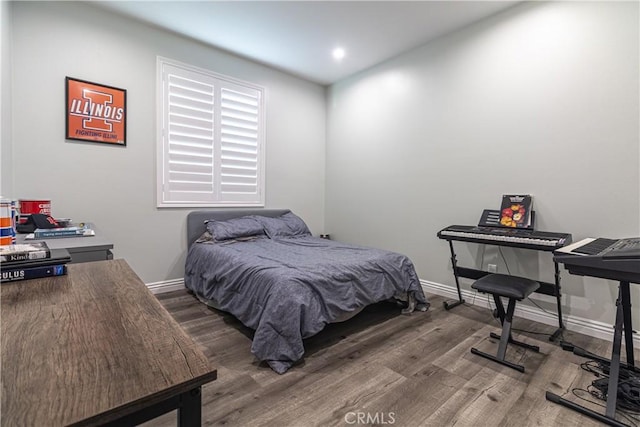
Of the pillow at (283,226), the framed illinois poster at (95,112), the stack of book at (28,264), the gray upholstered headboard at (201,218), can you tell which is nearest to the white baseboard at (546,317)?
the pillow at (283,226)

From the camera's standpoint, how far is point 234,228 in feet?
11.7

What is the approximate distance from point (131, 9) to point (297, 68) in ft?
6.41

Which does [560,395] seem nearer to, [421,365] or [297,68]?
[421,365]

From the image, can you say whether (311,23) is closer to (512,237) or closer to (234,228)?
(234,228)

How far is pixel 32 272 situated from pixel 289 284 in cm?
133

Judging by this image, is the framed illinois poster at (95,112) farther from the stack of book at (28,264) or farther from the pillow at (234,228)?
the stack of book at (28,264)

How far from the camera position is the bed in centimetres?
201

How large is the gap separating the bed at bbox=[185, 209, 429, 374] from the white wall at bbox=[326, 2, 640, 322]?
994mm

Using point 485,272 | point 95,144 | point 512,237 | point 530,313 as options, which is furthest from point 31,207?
point 530,313

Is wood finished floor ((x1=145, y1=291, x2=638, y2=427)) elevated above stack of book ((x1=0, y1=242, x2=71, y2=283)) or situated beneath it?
situated beneath

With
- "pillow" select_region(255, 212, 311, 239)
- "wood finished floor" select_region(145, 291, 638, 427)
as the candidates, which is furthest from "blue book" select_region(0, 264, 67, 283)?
"pillow" select_region(255, 212, 311, 239)

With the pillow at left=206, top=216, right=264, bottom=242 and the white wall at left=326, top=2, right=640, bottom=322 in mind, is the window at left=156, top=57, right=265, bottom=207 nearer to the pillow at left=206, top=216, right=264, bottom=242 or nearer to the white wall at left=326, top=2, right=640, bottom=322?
the pillow at left=206, top=216, right=264, bottom=242

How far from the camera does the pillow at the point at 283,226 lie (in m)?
3.83

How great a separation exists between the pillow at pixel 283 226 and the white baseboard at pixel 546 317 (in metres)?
1.78
